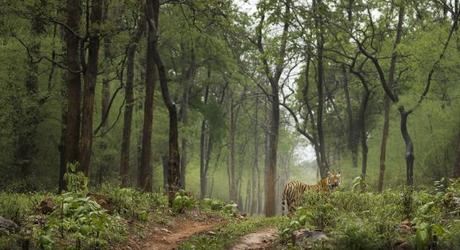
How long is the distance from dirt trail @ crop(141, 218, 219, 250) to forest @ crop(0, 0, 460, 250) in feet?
0.19

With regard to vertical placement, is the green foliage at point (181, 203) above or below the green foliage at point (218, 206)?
above

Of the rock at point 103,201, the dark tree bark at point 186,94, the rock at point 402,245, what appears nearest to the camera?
the rock at point 402,245

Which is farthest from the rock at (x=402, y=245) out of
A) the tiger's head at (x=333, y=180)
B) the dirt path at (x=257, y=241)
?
the tiger's head at (x=333, y=180)

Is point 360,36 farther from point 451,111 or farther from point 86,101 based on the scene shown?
point 86,101

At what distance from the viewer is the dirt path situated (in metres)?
10.6

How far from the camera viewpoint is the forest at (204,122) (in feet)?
31.1

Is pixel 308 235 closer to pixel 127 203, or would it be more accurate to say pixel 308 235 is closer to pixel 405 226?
pixel 405 226

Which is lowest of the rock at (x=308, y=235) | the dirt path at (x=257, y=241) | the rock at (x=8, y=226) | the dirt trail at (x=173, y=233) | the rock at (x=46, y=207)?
the dirt path at (x=257, y=241)

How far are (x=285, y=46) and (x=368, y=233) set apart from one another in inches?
792

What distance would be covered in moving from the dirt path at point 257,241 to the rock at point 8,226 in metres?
4.05

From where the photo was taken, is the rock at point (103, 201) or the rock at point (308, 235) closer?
the rock at point (308, 235)

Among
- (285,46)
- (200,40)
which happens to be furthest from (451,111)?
(200,40)

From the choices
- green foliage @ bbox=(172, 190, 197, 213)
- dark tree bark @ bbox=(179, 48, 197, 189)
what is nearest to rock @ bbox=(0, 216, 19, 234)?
green foliage @ bbox=(172, 190, 197, 213)

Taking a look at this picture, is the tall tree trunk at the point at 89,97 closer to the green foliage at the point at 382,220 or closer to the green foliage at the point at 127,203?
the green foliage at the point at 127,203
